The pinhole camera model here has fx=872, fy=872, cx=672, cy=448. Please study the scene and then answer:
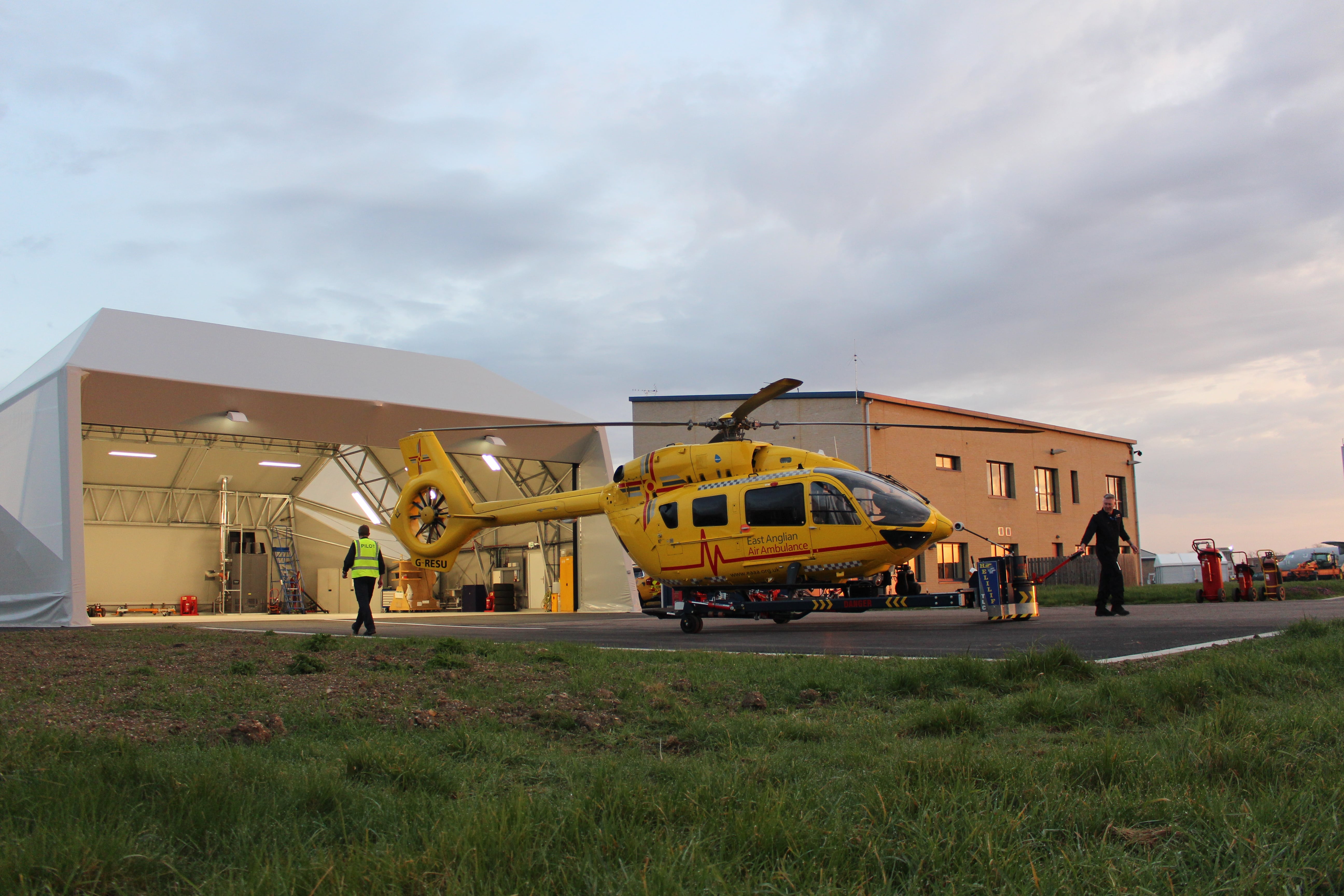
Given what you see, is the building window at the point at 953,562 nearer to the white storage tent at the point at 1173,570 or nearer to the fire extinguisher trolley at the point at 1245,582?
the fire extinguisher trolley at the point at 1245,582

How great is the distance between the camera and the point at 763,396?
13.2 metres

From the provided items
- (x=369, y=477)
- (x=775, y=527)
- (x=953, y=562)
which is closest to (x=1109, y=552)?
(x=775, y=527)

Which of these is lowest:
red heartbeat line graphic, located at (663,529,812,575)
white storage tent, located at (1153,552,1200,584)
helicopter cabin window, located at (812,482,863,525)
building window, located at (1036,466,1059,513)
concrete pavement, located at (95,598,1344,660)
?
white storage tent, located at (1153,552,1200,584)

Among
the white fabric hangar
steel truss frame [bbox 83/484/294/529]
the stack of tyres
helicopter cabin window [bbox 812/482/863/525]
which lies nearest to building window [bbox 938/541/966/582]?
the white fabric hangar

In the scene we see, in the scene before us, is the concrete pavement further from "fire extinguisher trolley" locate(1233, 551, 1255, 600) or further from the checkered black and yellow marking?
"fire extinguisher trolley" locate(1233, 551, 1255, 600)

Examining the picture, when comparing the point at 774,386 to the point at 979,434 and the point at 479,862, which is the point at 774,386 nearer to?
the point at 479,862

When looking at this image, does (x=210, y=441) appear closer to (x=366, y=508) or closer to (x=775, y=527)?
(x=366, y=508)

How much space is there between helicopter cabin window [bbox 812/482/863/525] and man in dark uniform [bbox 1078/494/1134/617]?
3444 mm

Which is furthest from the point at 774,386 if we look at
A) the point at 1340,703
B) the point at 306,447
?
the point at 306,447

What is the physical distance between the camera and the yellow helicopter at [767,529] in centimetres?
1335

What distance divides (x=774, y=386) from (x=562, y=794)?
31.9 ft

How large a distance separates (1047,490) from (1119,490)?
684 centimetres

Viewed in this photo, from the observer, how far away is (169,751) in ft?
11.9

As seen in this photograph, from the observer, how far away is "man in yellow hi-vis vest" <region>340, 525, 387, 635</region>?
45.0ft
